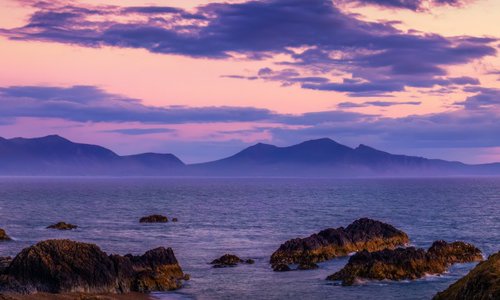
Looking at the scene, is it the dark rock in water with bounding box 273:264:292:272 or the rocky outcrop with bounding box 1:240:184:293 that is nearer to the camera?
the rocky outcrop with bounding box 1:240:184:293

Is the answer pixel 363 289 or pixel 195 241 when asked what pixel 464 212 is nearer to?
pixel 195 241

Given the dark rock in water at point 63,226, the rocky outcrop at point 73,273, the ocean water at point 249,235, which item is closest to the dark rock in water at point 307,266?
the ocean water at point 249,235

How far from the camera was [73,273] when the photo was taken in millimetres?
50438

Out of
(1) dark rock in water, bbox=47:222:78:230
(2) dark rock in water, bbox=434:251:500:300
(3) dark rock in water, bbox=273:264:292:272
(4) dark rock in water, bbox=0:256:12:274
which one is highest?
(2) dark rock in water, bbox=434:251:500:300

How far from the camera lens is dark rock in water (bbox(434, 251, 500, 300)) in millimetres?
31688

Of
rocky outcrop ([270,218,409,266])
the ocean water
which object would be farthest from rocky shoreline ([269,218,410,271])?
the ocean water

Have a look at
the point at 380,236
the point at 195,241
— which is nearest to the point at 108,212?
the point at 195,241

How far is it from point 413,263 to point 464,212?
3573 inches

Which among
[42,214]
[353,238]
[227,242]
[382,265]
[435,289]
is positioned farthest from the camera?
[42,214]

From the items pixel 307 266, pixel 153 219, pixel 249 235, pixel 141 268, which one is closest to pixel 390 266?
pixel 307 266

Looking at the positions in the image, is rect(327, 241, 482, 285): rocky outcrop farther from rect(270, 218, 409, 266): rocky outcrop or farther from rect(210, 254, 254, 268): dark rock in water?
rect(210, 254, 254, 268): dark rock in water

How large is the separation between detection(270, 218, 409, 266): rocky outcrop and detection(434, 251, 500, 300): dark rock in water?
35112mm

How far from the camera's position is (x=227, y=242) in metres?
88.3

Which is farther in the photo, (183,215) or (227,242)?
(183,215)
